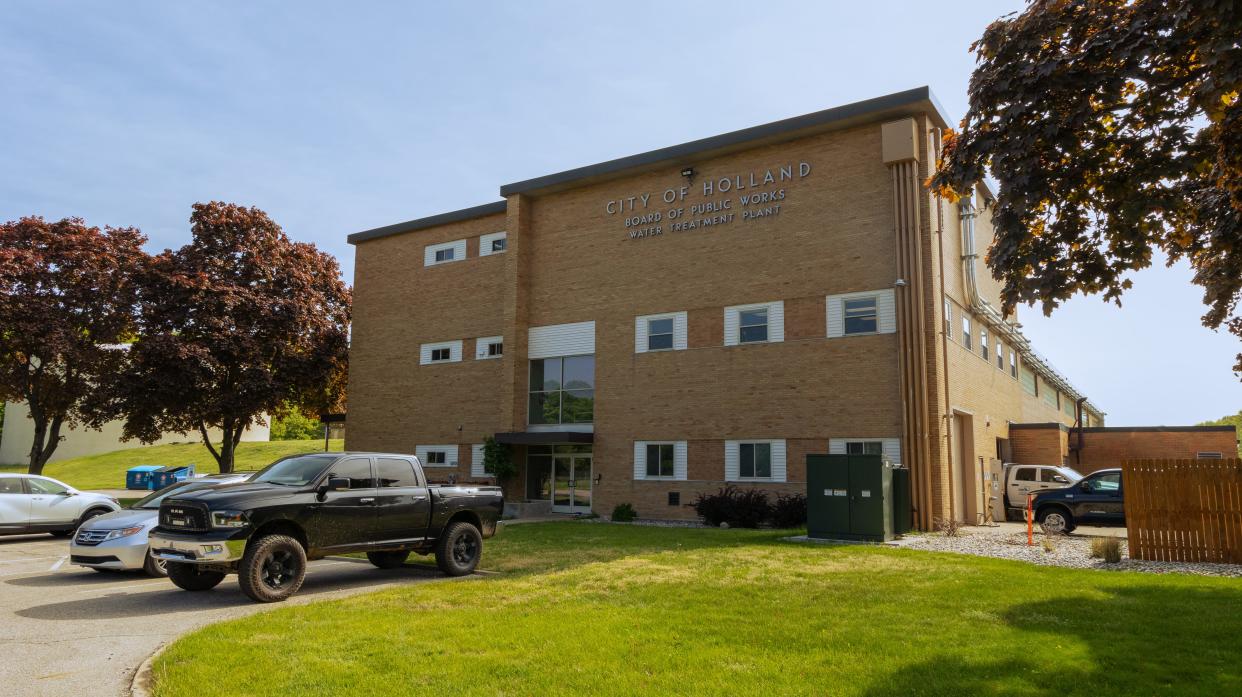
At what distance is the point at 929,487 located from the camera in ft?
68.9

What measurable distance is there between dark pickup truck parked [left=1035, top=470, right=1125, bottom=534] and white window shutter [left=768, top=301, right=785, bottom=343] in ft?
25.6

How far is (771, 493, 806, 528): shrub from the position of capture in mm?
22047

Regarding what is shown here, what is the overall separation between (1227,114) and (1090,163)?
124 centimetres

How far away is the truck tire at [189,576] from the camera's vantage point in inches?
443

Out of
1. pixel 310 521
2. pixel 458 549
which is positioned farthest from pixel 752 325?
pixel 310 521

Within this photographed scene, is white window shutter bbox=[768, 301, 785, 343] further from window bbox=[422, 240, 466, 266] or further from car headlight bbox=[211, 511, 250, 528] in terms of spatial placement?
car headlight bbox=[211, 511, 250, 528]

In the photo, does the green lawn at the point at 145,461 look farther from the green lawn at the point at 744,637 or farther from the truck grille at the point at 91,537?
the green lawn at the point at 744,637

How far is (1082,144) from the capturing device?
30.7 feet

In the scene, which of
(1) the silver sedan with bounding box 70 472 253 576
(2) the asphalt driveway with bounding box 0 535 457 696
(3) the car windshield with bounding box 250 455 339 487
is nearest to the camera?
(2) the asphalt driveway with bounding box 0 535 457 696

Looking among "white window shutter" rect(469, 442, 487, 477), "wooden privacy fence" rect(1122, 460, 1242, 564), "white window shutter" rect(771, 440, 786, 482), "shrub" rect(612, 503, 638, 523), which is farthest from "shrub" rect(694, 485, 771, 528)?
"wooden privacy fence" rect(1122, 460, 1242, 564)

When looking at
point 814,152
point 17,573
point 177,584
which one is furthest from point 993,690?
point 814,152

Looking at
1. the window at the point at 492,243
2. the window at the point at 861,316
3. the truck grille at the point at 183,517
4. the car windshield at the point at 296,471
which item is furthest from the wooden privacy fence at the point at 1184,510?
the window at the point at 492,243

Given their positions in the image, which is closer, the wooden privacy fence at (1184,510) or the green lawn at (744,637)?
the green lawn at (744,637)

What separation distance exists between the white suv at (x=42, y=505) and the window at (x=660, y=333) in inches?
587
